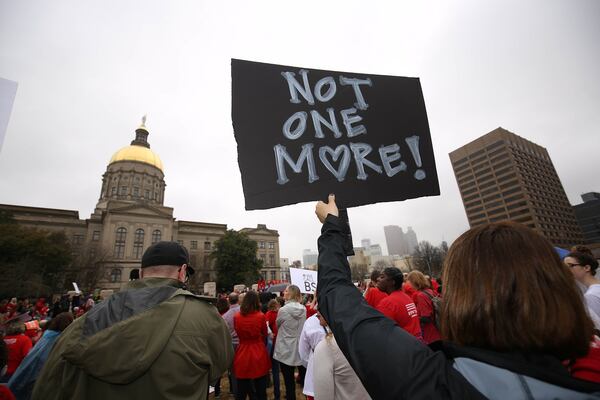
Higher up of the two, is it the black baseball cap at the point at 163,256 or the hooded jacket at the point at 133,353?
the black baseball cap at the point at 163,256

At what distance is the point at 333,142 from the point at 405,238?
204935mm

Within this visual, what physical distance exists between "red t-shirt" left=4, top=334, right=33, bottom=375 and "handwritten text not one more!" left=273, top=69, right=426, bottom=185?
18.4 ft

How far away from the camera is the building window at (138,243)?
48.1 metres

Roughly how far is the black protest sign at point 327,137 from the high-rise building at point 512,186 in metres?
98.1

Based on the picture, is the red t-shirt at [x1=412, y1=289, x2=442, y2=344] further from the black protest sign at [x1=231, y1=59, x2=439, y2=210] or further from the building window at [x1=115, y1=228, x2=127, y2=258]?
the building window at [x1=115, y1=228, x2=127, y2=258]

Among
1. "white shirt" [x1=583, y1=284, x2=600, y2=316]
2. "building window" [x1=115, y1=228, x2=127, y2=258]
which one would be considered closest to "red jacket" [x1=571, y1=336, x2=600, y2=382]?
"white shirt" [x1=583, y1=284, x2=600, y2=316]

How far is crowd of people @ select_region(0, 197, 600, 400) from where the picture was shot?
81 cm

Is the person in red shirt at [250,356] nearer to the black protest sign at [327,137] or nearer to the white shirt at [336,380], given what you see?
the white shirt at [336,380]

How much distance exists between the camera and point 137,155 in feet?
186

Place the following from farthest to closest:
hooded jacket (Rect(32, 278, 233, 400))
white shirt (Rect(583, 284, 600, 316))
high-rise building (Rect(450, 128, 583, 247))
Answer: high-rise building (Rect(450, 128, 583, 247)) → white shirt (Rect(583, 284, 600, 316)) → hooded jacket (Rect(32, 278, 233, 400))

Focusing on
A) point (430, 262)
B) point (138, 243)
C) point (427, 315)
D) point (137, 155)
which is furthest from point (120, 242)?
point (430, 262)

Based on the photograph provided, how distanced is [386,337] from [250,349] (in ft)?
13.7

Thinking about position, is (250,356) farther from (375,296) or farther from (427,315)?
(427,315)

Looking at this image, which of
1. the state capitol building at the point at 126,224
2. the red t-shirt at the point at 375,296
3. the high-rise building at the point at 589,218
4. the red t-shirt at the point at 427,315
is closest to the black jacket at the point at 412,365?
the red t-shirt at the point at 427,315
